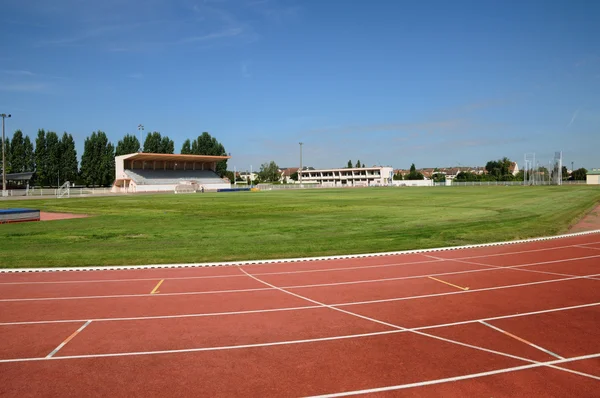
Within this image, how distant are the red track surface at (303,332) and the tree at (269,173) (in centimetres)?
14347

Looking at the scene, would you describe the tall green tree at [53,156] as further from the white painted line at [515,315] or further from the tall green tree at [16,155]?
the white painted line at [515,315]

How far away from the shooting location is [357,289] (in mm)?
10453

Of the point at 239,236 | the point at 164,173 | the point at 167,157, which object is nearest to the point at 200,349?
the point at 239,236

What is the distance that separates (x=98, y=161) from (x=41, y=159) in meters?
11.5

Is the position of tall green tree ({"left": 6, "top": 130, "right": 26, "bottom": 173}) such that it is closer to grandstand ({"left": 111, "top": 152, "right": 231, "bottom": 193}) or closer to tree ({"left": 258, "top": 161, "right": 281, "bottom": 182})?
grandstand ({"left": 111, "top": 152, "right": 231, "bottom": 193})

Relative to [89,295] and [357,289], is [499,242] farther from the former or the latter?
[89,295]

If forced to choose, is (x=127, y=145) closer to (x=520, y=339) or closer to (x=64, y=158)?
(x=64, y=158)

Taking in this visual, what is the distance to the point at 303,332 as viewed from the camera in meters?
7.55

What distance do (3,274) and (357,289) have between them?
1016 cm

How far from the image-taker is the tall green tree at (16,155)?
94444 mm

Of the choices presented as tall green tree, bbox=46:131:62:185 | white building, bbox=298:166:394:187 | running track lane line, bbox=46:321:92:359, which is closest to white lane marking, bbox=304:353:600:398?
running track lane line, bbox=46:321:92:359

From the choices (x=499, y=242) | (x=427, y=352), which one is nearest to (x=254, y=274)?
(x=427, y=352)

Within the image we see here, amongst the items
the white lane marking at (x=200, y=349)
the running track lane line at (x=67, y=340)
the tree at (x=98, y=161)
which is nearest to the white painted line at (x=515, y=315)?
the white lane marking at (x=200, y=349)

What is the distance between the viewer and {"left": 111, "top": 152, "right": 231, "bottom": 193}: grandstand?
91.1 meters
